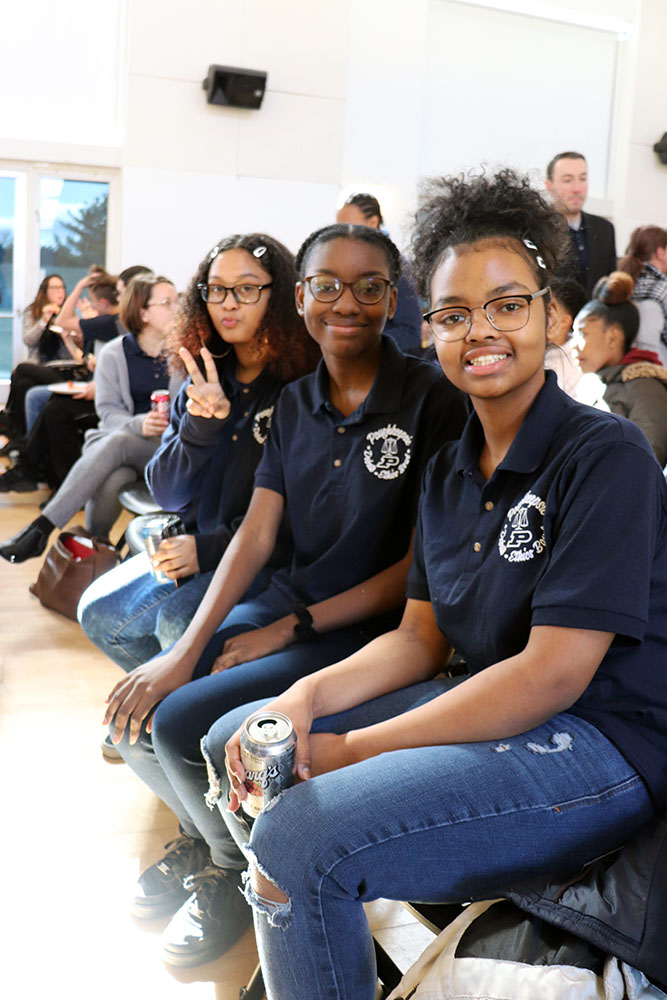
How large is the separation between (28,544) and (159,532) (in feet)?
6.30

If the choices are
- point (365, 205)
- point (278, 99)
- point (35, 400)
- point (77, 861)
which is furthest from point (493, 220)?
point (278, 99)

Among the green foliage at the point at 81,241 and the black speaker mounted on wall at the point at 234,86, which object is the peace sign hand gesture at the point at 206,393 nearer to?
the black speaker mounted on wall at the point at 234,86

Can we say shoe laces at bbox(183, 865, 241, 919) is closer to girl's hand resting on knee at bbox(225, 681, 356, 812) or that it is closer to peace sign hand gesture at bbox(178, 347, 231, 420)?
girl's hand resting on knee at bbox(225, 681, 356, 812)

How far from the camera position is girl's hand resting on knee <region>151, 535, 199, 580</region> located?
2.16m

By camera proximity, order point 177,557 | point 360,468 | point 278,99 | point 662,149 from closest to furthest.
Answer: point 360,468 → point 177,557 → point 278,99 → point 662,149

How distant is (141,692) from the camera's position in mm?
1731

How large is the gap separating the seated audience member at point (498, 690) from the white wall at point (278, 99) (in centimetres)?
715

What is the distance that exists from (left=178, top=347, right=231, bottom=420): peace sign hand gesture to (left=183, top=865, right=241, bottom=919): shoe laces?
3.36 feet

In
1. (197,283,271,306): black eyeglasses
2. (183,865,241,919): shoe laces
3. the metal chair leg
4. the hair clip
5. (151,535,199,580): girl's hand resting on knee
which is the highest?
the hair clip

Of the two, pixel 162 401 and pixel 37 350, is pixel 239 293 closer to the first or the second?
pixel 162 401

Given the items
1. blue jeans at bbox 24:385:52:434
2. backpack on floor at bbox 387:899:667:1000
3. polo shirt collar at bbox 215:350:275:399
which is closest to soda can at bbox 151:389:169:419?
polo shirt collar at bbox 215:350:275:399

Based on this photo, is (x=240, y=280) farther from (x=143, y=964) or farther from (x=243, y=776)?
(x=143, y=964)

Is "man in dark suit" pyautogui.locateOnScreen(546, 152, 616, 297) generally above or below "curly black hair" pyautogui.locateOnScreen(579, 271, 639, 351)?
above

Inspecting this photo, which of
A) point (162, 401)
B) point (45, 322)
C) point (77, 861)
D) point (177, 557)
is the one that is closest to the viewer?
point (77, 861)
